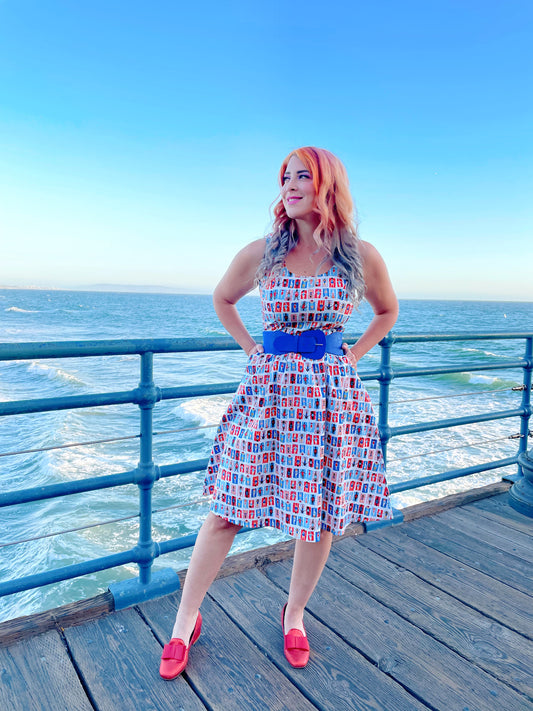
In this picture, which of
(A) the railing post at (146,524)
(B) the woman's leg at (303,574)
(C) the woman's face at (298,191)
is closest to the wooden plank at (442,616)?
(B) the woman's leg at (303,574)

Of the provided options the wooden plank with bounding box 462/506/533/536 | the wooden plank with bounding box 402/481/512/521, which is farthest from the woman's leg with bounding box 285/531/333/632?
the wooden plank with bounding box 462/506/533/536

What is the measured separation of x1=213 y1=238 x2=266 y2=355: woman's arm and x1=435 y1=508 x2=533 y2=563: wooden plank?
153 centimetres

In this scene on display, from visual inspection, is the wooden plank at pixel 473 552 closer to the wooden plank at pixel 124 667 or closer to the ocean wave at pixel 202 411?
the wooden plank at pixel 124 667

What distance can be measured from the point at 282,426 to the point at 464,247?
4778 cm

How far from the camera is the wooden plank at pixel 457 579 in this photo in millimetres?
1612

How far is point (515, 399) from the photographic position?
13.4 metres

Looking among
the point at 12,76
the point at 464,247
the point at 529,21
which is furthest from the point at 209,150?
the point at 464,247

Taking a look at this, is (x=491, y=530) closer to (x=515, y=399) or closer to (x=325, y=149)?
(x=325, y=149)

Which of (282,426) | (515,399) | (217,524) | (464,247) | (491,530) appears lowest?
(515,399)

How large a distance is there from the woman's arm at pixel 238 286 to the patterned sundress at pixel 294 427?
3.7 inches

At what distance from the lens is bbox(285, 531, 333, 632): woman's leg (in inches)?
54.7

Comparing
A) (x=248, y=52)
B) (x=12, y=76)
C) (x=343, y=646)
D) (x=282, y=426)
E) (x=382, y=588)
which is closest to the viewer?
(x=282, y=426)

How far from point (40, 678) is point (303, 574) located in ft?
2.42

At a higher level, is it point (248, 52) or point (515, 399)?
point (248, 52)
